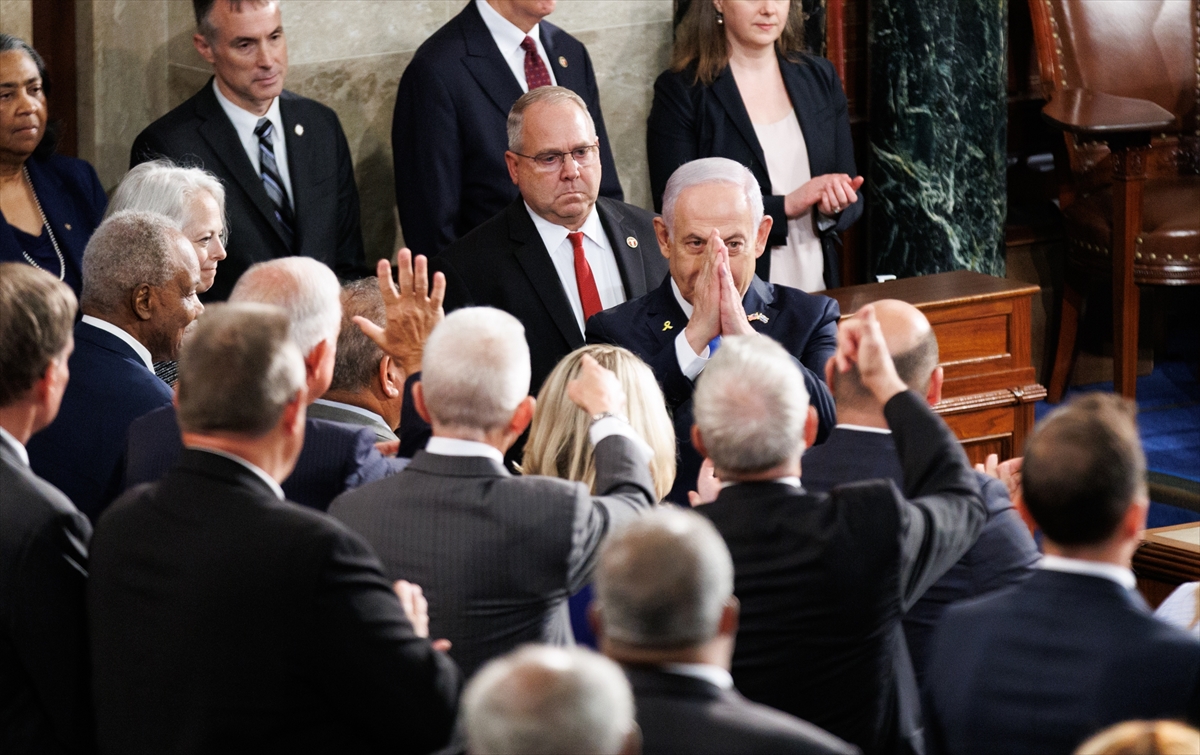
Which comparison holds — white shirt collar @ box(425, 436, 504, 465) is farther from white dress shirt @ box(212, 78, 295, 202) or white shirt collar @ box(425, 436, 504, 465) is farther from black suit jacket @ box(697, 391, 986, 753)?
white dress shirt @ box(212, 78, 295, 202)

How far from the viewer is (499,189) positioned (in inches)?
187

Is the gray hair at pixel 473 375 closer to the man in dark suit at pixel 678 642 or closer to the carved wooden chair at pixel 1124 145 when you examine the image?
the man in dark suit at pixel 678 642

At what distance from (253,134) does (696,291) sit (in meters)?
1.73

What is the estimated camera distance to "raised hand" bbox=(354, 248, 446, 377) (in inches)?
123

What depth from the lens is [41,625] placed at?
2.08 metres

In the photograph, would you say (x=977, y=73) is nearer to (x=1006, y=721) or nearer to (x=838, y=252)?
(x=838, y=252)

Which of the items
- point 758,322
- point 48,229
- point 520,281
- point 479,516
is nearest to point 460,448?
point 479,516

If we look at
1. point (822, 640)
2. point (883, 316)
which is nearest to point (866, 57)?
point (883, 316)

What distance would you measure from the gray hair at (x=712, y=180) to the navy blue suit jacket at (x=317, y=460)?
51.1 inches

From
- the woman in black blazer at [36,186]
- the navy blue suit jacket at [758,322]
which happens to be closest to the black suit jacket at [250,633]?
the navy blue suit jacket at [758,322]

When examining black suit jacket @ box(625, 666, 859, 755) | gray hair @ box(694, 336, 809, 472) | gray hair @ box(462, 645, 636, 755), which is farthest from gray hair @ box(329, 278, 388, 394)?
gray hair @ box(462, 645, 636, 755)

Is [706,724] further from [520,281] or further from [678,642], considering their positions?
[520,281]

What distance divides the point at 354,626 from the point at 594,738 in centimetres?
52

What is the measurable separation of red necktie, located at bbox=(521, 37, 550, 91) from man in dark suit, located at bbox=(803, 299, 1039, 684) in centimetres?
241
